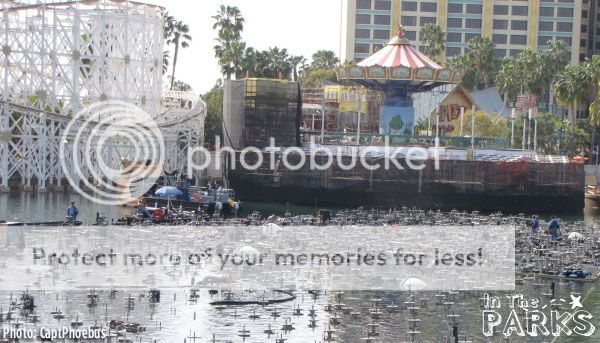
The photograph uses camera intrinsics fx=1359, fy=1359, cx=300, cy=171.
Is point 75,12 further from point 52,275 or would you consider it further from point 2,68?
point 52,275

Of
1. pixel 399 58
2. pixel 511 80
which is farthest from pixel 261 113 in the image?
Result: pixel 511 80

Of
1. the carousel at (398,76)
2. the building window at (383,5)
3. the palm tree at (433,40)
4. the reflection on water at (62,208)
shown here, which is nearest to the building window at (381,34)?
the building window at (383,5)

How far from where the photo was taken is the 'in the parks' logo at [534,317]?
148 feet

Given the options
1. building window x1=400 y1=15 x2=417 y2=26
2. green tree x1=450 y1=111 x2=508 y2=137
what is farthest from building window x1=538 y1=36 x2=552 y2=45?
green tree x1=450 y1=111 x2=508 y2=137

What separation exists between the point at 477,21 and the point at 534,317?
122313 mm

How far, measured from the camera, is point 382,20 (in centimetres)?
16550

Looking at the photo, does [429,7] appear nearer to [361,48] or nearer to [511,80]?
[361,48]

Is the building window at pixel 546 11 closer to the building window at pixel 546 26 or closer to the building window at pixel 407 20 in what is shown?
the building window at pixel 546 26

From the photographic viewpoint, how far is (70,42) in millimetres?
97250

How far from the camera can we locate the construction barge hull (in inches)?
3807

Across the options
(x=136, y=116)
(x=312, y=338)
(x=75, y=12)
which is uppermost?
(x=75, y=12)

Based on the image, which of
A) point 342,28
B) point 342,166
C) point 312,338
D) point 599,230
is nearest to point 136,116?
point 342,166

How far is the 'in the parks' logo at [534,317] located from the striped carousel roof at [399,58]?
5503cm

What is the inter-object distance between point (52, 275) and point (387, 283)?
12.8m
